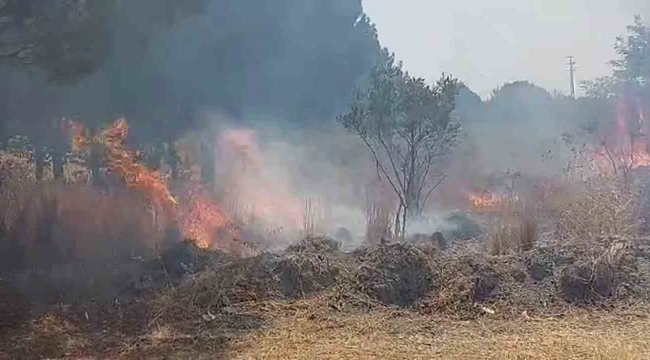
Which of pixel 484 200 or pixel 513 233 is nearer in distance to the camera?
pixel 513 233

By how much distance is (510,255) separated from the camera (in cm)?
801

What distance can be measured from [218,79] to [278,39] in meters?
4.51

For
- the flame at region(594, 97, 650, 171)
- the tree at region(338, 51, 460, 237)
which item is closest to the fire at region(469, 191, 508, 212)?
the tree at region(338, 51, 460, 237)

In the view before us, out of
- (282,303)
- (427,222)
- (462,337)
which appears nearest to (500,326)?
(462,337)

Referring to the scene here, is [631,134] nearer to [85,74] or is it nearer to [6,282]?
[85,74]

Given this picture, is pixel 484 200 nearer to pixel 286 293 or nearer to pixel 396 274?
pixel 396 274

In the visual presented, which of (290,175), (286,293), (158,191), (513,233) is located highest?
(290,175)

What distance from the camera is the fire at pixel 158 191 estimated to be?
10.5 metres

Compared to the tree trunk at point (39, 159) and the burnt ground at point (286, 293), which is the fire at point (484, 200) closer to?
the burnt ground at point (286, 293)

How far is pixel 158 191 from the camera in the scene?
10938mm

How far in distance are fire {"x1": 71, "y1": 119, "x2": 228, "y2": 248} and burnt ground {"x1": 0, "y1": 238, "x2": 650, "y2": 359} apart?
2.44 metres

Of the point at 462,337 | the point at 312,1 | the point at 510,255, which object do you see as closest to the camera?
the point at 462,337

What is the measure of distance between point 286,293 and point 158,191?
4603 millimetres

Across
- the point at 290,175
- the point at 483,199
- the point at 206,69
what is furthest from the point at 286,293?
the point at 290,175
